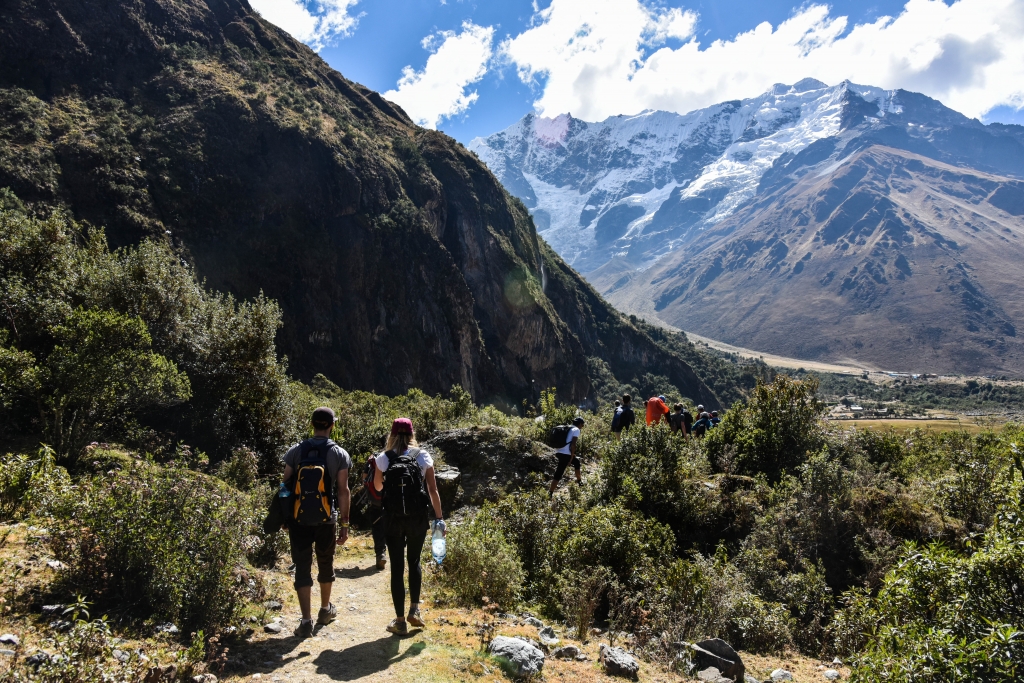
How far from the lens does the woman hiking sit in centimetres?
555

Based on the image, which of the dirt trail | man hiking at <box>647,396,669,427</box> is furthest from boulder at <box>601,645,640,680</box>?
man hiking at <box>647,396,669,427</box>

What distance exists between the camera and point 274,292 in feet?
174

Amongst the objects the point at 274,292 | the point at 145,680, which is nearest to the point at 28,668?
the point at 145,680

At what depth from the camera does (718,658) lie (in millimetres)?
5480

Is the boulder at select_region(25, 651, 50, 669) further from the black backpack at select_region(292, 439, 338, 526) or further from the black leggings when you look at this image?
the black leggings

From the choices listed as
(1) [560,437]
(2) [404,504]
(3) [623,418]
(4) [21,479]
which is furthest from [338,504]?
(3) [623,418]

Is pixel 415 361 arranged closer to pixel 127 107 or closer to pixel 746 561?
pixel 127 107

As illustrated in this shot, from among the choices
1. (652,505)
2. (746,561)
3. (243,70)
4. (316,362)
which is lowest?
(746,561)

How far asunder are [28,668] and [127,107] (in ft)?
212

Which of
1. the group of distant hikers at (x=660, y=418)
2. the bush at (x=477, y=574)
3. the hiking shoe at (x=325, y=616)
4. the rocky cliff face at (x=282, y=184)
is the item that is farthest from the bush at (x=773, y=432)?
the rocky cliff face at (x=282, y=184)

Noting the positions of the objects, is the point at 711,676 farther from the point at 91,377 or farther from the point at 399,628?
the point at 91,377

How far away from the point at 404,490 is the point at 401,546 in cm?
66

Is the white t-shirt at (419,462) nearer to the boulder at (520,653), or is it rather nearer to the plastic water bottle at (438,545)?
the plastic water bottle at (438,545)

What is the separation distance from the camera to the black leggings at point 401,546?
5.57 meters
